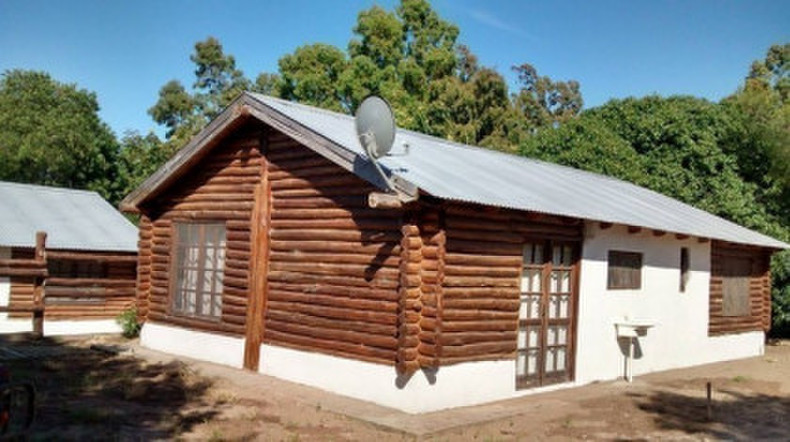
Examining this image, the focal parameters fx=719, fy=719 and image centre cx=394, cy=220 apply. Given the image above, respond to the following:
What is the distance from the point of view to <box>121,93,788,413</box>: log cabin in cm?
966

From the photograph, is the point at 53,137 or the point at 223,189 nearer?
the point at 223,189

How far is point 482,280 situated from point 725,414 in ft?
13.5

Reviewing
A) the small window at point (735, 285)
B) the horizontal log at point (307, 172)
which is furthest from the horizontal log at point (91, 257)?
the small window at point (735, 285)

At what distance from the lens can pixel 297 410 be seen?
9305 mm

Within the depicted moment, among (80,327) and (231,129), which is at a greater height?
(231,129)

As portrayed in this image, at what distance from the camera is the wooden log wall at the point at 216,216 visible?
12375mm

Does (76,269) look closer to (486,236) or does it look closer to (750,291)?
(486,236)

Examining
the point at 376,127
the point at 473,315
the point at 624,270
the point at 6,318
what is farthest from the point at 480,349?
the point at 6,318

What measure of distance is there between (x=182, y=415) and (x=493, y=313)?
14.6ft

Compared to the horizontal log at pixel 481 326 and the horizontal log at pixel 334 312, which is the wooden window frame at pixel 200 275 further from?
the horizontal log at pixel 481 326

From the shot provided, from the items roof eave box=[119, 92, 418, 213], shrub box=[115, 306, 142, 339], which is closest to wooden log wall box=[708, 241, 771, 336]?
roof eave box=[119, 92, 418, 213]

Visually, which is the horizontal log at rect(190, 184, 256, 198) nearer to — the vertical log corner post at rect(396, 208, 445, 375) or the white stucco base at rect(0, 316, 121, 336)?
the vertical log corner post at rect(396, 208, 445, 375)

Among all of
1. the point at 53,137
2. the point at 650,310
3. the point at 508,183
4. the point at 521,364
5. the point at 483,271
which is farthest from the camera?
the point at 53,137

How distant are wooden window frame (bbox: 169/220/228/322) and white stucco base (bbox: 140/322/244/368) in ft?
1.08
